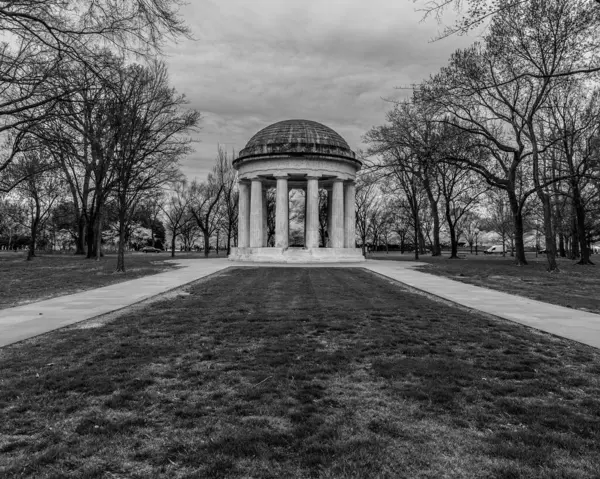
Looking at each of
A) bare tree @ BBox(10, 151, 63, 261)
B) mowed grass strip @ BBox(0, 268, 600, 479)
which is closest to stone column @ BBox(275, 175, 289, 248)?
bare tree @ BBox(10, 151, 63, 261)

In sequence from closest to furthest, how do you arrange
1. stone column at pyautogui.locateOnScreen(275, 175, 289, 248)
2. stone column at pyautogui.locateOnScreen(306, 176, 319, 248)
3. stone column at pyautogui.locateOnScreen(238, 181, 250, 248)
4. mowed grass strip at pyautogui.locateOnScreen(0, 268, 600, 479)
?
mowed grass strip at pyautogui.locateOnScreen(0, 268, 600, 479)
stone column at pyautogui.locateOnScreen(306, 176, 319, 248)
stone column at pyautogui.locateOnScreen(275, 175, 289, 248)
stone column at pyautogui.locateOnScreen(238, 181, 250, 248)

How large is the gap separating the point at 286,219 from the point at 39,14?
80.9ft

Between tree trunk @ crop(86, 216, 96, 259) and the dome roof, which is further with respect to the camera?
tree trunk @ crop(86, 216, 96, 259)

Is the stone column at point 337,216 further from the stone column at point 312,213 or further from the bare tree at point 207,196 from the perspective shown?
the bare tree at point 207,196

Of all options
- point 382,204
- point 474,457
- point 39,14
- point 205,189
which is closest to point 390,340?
→ point 474,457

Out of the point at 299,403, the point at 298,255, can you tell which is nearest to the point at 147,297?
the point at 299,403

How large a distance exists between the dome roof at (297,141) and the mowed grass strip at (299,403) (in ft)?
83.1

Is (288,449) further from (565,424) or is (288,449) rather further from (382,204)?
(382,204)

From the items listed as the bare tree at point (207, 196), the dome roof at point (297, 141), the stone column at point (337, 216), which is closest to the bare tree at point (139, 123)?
the dome roof at point (297, 141)

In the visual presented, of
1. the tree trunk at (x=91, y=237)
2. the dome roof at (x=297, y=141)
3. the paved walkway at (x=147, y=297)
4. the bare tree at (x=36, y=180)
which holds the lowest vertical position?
the paved walkway at (x=147, y=297)

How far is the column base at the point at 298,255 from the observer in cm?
3123

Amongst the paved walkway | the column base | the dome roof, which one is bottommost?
the paved walkway

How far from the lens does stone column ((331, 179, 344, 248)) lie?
33906 mm

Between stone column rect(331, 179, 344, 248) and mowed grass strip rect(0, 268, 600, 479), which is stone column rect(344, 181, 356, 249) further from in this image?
mowed grass strip rect(0, 268, 600, 479)
